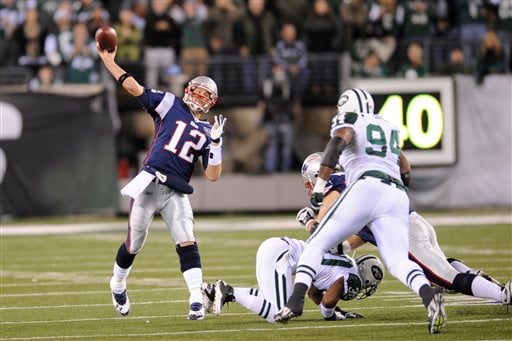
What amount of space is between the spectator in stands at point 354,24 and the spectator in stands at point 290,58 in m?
0.80

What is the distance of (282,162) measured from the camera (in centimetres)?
1944

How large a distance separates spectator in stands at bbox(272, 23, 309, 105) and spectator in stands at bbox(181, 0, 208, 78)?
116cm

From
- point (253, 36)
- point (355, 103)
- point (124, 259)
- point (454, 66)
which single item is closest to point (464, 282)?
point (355, 103)

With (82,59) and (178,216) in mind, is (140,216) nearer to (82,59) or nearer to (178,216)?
(178,216)

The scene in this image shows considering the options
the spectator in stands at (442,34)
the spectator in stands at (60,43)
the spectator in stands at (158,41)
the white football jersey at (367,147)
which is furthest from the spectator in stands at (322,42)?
the white football jersey at (367,147)

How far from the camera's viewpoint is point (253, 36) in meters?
19.6

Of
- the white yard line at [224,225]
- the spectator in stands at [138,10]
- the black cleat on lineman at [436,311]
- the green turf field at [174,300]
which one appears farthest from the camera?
the spectator in stands at [138,10]

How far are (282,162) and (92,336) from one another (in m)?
11.7

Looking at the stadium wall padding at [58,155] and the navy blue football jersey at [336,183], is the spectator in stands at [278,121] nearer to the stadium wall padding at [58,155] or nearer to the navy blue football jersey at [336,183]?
the stadium wall padding at [58,155]

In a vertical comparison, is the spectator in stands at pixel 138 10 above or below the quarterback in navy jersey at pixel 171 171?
above

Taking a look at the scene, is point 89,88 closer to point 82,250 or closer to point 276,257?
point 82,250

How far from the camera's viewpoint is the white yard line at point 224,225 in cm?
1680

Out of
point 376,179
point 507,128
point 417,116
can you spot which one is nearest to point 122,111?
point 417,116

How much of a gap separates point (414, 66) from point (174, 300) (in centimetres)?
989
